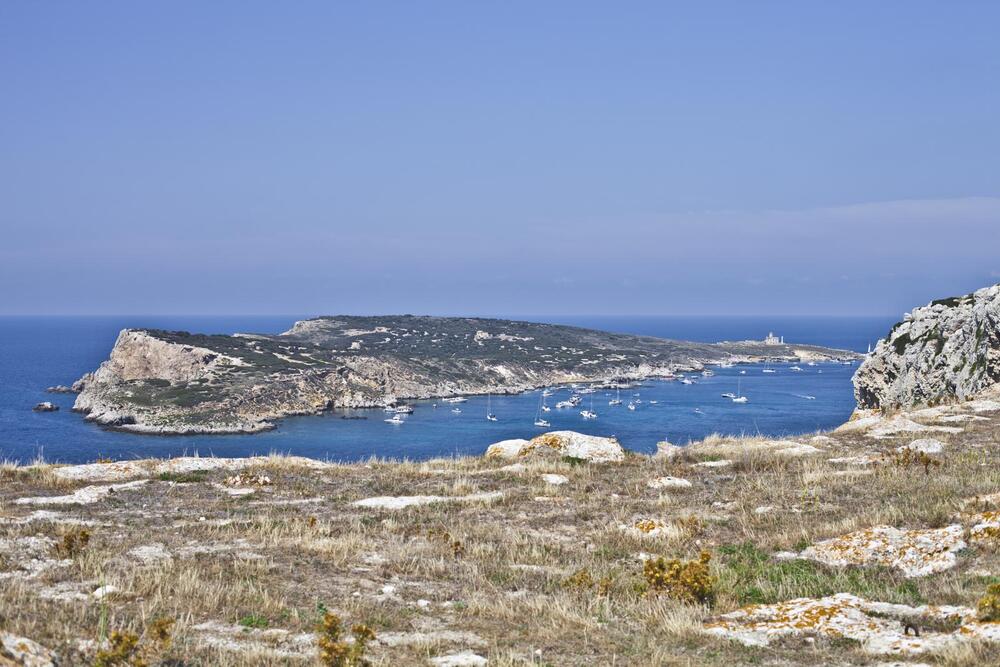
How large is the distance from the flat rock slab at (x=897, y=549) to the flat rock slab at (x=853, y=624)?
217 cm

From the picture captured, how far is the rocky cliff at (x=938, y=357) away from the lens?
37.8 m

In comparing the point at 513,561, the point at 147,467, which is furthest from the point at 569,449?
the point at 147,467

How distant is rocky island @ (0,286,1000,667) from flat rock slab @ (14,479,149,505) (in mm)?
79

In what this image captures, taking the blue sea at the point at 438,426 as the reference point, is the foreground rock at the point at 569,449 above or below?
above

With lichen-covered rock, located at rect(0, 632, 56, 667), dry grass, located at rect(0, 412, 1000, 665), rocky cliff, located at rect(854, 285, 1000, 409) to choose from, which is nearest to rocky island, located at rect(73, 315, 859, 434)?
rocky cliff, located at rect(854, 285, 1000, 409)

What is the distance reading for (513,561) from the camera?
11.9 metres

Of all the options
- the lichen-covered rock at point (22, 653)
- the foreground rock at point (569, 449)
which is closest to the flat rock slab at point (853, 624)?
the lichen-covered rock at point (22, 653)

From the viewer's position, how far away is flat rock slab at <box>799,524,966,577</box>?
419 inches

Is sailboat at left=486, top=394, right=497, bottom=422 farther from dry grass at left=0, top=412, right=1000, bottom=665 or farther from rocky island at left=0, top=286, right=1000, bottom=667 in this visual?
dry grass at left=0, top=412, right=1000, bottom=665

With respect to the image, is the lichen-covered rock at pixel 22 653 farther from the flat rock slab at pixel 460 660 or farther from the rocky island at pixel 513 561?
the flat rock slab at pixel 460 660

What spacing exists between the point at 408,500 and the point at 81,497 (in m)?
7.15

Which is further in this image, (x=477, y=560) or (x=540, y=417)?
(x=540, y=417)

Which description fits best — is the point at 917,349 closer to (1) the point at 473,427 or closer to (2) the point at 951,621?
(2) the point at 951,621

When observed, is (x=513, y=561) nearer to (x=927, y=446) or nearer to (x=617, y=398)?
(x=927, y=446)
